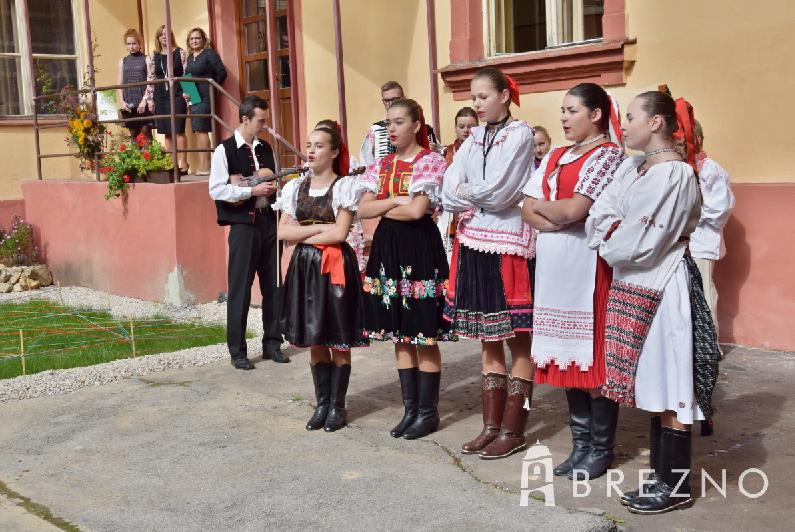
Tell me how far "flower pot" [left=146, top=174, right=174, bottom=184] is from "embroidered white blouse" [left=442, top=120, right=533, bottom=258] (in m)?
5.34

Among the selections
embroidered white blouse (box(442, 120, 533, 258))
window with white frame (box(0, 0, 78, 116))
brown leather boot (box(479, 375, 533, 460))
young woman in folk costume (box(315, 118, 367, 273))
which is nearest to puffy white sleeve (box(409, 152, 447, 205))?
embroidered white blouse (box(442, 120, 533, 258))

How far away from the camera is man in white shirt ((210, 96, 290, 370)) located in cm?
684

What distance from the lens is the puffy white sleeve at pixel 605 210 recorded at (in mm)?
4086

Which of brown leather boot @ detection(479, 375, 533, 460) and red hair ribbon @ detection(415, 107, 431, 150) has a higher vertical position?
red hair ribbon @ detection(415, 107, 431, 150)

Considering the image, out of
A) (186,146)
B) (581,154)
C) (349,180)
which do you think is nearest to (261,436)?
(349,180)

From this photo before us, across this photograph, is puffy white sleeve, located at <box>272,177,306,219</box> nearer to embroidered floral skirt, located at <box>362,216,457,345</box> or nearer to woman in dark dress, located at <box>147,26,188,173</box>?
embroidered floral skirt, located at <box>362,216,457,345</box>

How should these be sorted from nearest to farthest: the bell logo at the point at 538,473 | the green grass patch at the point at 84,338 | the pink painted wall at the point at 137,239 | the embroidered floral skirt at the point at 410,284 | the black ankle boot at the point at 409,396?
the bell logo at the point at 538,473 → the embroidered floral skirt at the point at 410,284 → the black ankle boot at the point at 409,396 → the green grass patch at the point at 84,338 → the pink painted wall at the point at 137,239

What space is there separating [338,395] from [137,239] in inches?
200

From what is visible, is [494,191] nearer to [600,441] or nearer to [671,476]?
[600,441]

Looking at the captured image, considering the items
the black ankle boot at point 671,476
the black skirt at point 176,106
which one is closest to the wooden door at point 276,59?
the black skirt at point 176,106

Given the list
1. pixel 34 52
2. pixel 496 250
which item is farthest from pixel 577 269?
pixel 34 52

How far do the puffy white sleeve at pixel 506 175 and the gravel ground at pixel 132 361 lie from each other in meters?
3.16

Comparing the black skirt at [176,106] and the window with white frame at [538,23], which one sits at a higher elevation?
the window with white frame at [538,23]

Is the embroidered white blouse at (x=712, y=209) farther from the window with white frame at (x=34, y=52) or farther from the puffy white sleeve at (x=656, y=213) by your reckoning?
the window with white frame at (x=34, y=52)
